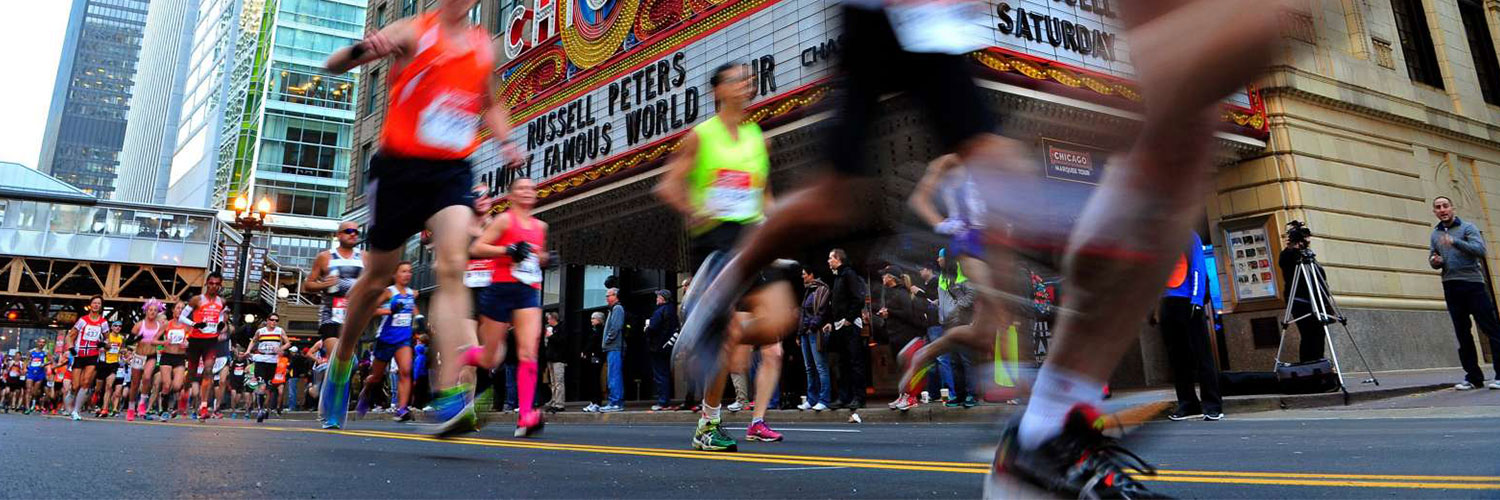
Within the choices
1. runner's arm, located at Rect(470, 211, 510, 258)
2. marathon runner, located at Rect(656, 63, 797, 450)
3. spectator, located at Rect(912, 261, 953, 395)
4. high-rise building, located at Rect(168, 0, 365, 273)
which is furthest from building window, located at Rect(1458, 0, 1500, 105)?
high-rise building, located at Rect(168, 0, 365, 273)

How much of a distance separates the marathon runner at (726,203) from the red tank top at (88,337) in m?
12.0

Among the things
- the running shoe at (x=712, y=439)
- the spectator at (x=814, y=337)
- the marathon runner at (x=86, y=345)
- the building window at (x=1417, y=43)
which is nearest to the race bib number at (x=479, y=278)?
the running shoe at (x=712, y=439)

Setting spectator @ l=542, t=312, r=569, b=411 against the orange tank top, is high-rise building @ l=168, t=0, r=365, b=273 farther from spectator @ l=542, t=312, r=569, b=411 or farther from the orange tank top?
the orange tank top

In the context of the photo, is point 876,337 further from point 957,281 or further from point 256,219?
point 256,219

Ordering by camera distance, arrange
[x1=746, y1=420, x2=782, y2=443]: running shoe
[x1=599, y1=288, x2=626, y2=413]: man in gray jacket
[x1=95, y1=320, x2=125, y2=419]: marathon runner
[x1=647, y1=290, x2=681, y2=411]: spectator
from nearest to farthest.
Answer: [x1=746, y1=420, x2=782, y2=443]: running shoe < [x1=647, y1=290, x2=681, y2=411]: spectator < [x1=599, y1=288, x2=626, y2=413]: man in gray jacket < [x1=95, y1=320, x2=125, y2=419]: marathon runner

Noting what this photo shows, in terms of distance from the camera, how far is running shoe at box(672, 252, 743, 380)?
256cm

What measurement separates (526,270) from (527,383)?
2.49 feet

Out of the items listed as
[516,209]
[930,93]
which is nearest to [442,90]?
[516,209]

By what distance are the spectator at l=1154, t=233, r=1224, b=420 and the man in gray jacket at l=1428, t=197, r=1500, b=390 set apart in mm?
2999

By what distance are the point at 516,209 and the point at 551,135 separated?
11.0 meters

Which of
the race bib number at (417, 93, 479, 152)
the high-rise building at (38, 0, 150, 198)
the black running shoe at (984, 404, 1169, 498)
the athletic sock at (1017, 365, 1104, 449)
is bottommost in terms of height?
the black running shoe at (984, 404, 1169, 498)

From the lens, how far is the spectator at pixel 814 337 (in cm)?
938

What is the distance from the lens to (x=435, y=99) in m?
3.60

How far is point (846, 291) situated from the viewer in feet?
29.8
